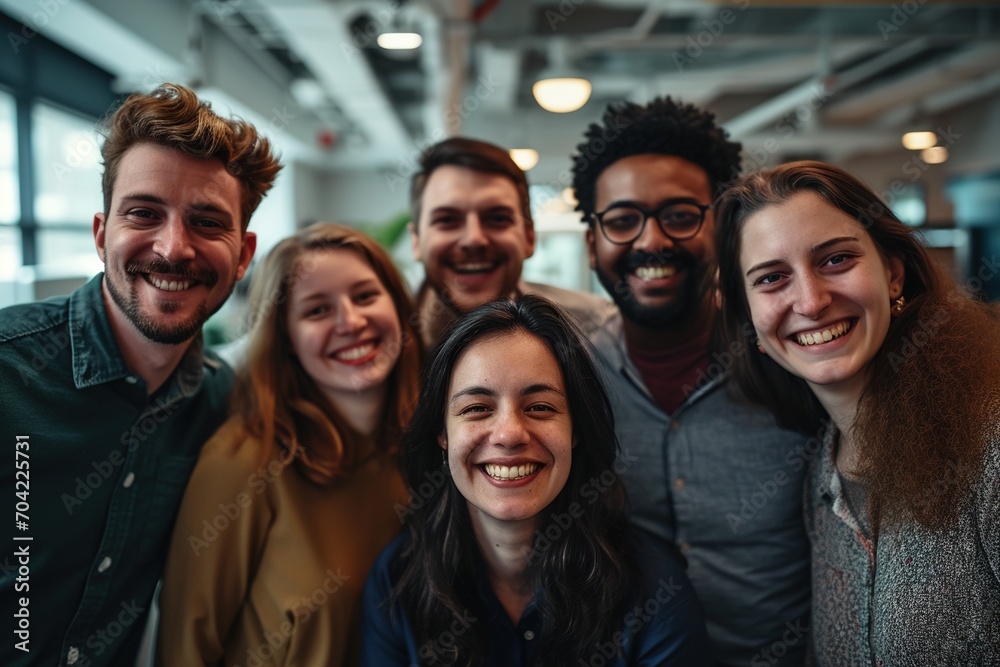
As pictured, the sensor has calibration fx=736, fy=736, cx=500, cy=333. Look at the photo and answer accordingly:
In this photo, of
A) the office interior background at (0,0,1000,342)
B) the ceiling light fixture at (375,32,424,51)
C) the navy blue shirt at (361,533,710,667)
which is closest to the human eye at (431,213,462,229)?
the office interior background at (0,0,1000,342)

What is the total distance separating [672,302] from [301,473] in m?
1.15

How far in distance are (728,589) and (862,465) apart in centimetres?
55

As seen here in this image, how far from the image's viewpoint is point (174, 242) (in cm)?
174

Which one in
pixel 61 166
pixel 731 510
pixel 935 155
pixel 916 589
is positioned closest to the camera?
pixel 916 589

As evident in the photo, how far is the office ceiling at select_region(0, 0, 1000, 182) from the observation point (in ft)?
16.0

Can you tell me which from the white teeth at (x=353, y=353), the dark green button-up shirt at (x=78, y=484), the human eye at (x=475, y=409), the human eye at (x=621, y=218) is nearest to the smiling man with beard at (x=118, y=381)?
the dark green button-up shirt at (x=78, y=484)

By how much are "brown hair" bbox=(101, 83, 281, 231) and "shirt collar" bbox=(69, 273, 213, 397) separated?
0.22 meters

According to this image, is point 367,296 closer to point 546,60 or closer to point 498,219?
point 498,219

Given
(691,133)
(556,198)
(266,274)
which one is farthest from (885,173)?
(266,274)

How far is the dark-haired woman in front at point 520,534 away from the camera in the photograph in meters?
1.67

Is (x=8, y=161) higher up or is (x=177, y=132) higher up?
(x=8, y=161)

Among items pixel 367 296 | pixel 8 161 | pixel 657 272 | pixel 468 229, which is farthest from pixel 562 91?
pixel 8 161

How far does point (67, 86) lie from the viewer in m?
5.47

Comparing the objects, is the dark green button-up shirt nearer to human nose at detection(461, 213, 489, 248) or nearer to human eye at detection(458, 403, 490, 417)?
human eye at detection(458, 403, 490, 417)
